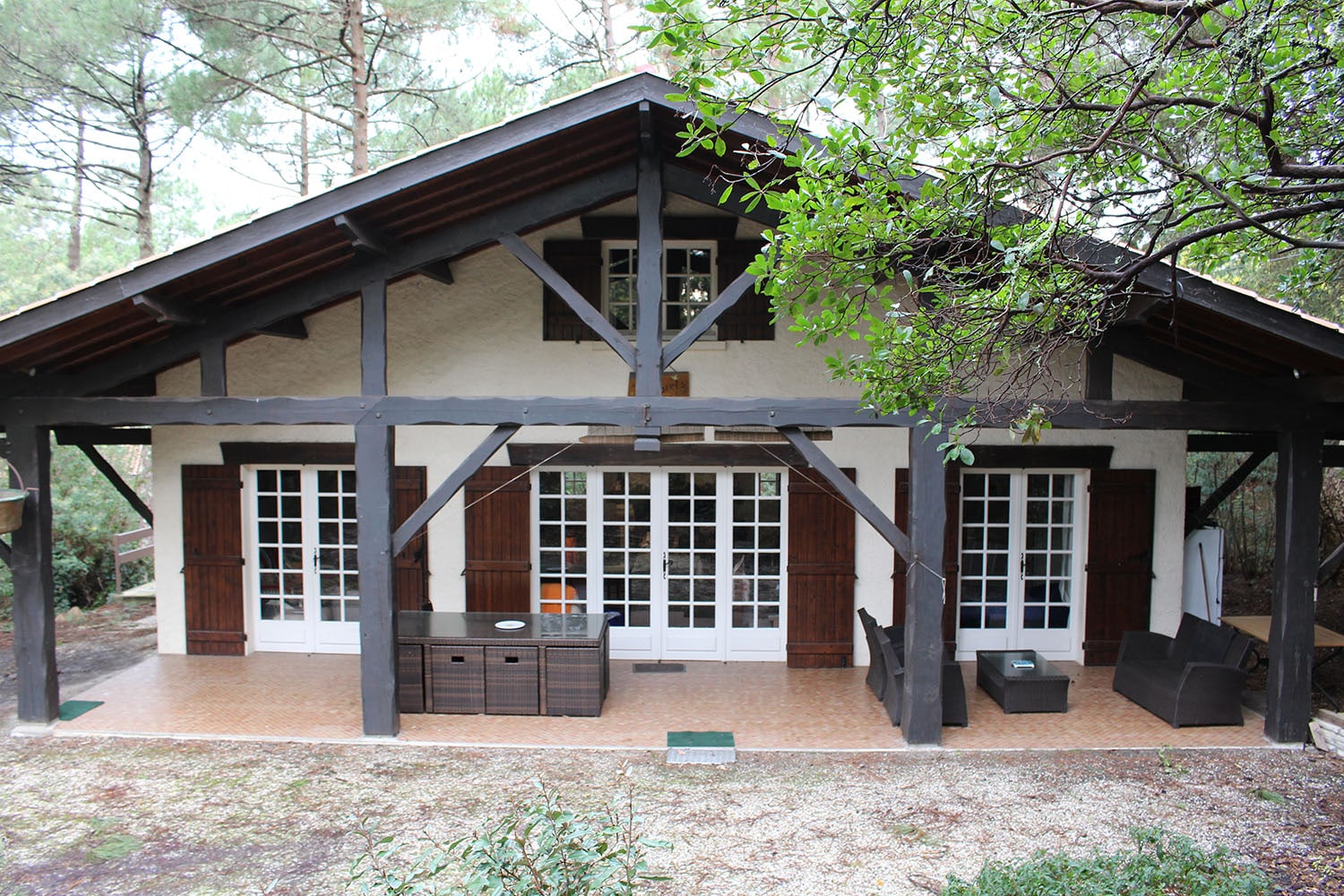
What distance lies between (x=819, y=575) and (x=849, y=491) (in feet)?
6.76

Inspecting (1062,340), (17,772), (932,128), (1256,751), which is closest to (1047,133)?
(932,128)

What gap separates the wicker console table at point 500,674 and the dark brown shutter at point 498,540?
44.3 inches

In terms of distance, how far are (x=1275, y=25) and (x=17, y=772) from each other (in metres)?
7.63

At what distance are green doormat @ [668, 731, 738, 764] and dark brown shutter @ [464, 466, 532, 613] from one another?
2164 mm

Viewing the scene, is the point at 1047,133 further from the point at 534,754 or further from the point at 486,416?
the point at 534,754

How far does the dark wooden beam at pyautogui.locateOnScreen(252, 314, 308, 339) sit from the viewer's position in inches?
243

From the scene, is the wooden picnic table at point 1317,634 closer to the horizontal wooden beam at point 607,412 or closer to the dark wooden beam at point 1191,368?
the horizontal wooden beam at point 607,412

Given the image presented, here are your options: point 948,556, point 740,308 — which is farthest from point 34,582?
point 948,556

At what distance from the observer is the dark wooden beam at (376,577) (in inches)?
210

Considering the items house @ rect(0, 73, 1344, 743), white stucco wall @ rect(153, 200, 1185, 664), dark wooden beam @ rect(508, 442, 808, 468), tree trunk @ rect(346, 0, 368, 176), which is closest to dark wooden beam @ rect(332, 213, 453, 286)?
house @ rect(0, 73, 1344, 743)

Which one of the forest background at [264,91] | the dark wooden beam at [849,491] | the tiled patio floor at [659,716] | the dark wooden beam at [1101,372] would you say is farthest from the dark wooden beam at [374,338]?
the forest background at [264,91]

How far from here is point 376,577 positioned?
5.38m

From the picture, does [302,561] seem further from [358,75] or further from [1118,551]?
[1118,551]

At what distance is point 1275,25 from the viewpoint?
3.21 metres
